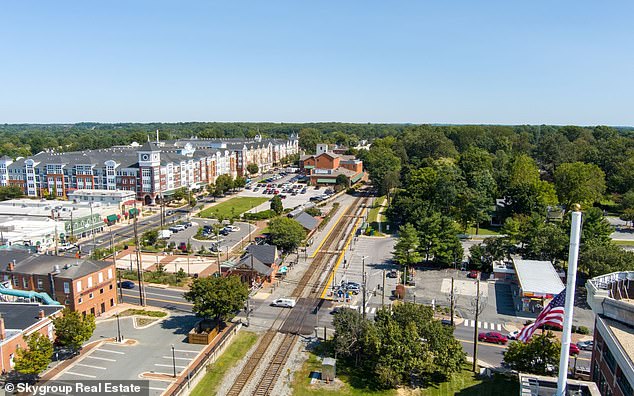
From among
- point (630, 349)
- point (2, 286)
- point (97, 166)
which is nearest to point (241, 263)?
point (2, 286)

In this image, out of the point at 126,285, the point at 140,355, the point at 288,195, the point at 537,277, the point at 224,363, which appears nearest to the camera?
the point at 224,363

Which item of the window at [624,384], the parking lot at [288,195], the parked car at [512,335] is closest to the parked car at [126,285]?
the parked car at [512,335]

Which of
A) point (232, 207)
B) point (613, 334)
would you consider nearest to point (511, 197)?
point (232, 207)

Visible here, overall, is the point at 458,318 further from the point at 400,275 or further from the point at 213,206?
→ the point at 213,206

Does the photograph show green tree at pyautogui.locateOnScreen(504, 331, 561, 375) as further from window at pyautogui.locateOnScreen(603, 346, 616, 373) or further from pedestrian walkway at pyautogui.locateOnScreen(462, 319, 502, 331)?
pedestrian walkway at pyautogui.locateOnScreen(462, 319, 502, 331)

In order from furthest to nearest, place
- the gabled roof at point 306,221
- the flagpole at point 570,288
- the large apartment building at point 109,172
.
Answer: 1. the large apartment building at point 109,172
2. the gabled roof at point 306,221
3. the flagpole at point 570,288

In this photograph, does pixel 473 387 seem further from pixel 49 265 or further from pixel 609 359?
pixel 49 265

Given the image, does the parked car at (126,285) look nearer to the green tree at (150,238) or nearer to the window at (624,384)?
the green tree at (150,238)
